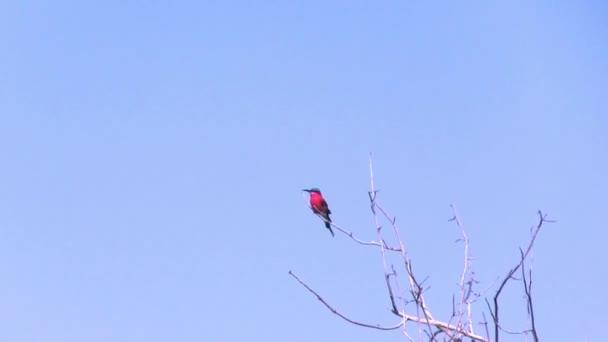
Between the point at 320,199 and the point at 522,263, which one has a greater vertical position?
the point at 320,199

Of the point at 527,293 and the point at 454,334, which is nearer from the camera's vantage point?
the point at 527,293

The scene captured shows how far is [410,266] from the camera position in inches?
138

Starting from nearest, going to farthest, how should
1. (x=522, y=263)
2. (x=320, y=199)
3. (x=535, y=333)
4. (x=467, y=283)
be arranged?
(x=535, y=333)
(x=522, y=263)
(x=467, y=283)
(x=320, y=199)

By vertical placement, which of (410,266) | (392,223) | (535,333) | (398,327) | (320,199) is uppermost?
(320,199)

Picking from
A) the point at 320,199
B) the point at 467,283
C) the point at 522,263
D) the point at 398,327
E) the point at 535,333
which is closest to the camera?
the point at 535,333

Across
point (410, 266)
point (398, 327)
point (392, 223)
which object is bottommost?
point (398, 327)

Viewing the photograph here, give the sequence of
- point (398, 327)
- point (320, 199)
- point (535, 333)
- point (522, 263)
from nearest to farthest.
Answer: point (535, 333), point (522, 263), point (398, 327), point (320, 199)

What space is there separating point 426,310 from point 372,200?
0.72 m

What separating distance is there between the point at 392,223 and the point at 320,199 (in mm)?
4253

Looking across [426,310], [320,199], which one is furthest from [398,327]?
[320,199]

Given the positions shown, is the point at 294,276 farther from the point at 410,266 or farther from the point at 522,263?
the point at 522,263

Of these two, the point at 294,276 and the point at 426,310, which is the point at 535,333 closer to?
the point at 426,310

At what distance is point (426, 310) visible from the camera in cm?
331

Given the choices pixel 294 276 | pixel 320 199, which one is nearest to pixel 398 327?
pixel 294 276
